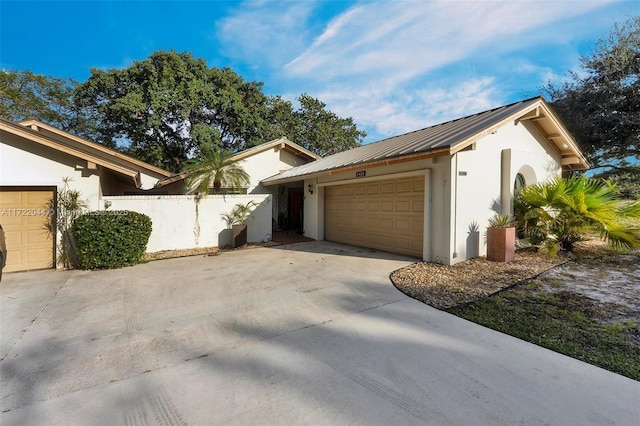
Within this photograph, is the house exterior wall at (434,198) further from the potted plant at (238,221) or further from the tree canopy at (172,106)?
the tree canopy at (172,106)

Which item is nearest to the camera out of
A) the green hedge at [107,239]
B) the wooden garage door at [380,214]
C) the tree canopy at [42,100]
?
the green hedge at [107,239]

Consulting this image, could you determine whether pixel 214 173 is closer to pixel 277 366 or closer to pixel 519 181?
pixel 277 366

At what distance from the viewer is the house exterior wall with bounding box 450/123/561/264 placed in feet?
23.1

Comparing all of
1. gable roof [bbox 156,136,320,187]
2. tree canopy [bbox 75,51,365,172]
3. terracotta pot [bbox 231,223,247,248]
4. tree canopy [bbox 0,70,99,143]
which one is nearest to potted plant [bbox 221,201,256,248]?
terracotta pot [bbox 231,223,247,248]

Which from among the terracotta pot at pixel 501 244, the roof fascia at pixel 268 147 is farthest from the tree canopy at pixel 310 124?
the terracotta pot at pixel 501 244

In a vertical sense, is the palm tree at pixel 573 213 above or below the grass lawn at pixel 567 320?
above

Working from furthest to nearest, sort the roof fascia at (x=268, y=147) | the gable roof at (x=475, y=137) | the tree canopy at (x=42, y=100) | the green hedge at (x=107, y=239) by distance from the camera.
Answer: the tree canopy at (x=42, y=100) < the roof fascia at (x=268, y=147) < the green hedge at (x=107, y=239) < the gable roof at (x=475, y=137)

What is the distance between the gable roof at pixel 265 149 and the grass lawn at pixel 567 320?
1207 cm

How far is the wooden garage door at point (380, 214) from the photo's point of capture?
8078 mm

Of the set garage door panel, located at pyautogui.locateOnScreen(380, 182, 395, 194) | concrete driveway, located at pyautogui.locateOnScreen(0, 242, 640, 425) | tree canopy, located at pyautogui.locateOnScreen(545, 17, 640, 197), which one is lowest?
concrete driveway, located at pyautogui.locateOnScreen(0, 242, 640, 425)

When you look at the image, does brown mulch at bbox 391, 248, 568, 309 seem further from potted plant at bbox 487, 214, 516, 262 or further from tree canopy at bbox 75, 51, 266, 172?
tree canopy at bbox 75, 51, 266, 172

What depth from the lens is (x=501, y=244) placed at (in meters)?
7.14

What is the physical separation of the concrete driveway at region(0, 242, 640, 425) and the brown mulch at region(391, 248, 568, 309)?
56 centimetres

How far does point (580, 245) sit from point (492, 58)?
641 centimetres
